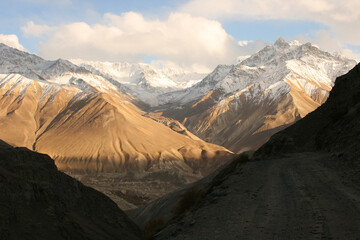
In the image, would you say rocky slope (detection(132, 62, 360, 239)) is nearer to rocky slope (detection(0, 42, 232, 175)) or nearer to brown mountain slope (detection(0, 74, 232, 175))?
rocky slope (detection(0, 42, 232, 175))

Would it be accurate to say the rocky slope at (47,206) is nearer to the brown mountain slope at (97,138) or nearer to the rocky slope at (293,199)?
the rocky slope at (293,199)

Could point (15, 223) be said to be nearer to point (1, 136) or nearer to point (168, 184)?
point (168, 184)

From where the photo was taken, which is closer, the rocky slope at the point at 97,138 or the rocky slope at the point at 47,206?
the rocky slope at the point at 47,206

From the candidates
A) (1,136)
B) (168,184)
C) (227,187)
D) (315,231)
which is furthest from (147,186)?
(315,231)

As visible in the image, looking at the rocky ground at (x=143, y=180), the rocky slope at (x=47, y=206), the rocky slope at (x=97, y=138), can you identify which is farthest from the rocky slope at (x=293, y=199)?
the rocky slope at (x=97, y=138)

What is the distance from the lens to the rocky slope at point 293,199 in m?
13.2

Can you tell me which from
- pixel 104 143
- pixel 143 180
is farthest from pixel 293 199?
pixel 104 143

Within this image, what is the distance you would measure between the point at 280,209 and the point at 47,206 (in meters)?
15.6

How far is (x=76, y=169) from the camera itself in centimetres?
13262

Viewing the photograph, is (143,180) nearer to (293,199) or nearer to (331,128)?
(331,128)

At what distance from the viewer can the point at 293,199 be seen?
16.2 metres

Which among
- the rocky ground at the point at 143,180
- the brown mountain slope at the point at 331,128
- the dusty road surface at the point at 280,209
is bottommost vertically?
the rocky ground at the point at 143,180

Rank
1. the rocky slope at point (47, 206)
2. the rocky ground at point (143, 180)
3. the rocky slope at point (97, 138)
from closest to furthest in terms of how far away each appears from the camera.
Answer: the rocky slope at point (47, 206)
the rocky ground at point (143, 180)
the rocky slope at point (97, 138)

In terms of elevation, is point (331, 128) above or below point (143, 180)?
above
